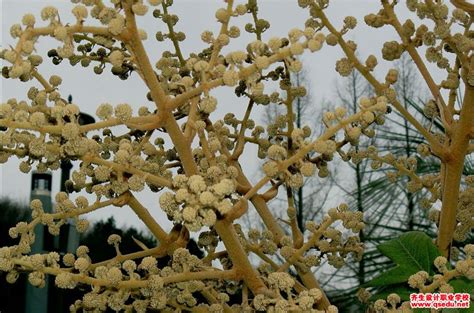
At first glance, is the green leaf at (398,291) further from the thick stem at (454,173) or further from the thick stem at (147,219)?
the thick stem at (147,219)

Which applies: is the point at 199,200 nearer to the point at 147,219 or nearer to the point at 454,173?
the point at 147,219

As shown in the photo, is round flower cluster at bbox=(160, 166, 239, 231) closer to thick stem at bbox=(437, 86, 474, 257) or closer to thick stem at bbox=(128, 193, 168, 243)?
thick stem at bbox=(128, 193, 168, 243)

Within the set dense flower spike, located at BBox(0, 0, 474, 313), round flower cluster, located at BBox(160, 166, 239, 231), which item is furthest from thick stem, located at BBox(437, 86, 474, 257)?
round flower cluster, located at BBox(160, 166, 239, 231)

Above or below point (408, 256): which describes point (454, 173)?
above

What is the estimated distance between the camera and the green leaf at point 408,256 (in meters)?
1.04

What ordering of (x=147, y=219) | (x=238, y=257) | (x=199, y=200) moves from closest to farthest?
(x=199, y=200), (x=238, y=257), (x=147, y=219)

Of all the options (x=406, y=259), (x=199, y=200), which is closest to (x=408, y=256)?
(x=406, y=259)

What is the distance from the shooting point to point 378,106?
88 centimetres

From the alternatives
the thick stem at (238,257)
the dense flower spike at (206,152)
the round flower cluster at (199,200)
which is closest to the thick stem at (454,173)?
the dense flower spike at (206,152)

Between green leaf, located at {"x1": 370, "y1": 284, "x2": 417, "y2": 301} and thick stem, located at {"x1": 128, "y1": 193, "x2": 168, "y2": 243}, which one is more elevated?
thick stem, located at {"x1": 128, "y1": 193, "x2": 168, "y2": 243}

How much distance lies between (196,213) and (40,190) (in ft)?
13.0

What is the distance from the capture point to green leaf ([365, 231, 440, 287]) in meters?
1.04

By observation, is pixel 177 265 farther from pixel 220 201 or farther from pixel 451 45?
pixel 451 45

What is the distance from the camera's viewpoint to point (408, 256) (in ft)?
3.49
